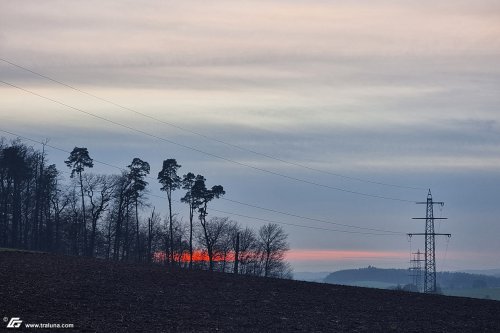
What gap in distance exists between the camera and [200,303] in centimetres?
5206

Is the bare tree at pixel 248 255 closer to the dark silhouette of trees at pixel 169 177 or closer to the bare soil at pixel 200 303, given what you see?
the dark silhouette of trees at pixel 169 177

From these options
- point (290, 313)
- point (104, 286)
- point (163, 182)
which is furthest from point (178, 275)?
point (163, 182)

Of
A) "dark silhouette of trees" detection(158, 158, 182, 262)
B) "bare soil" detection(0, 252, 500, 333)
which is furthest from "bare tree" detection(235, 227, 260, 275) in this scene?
"bare soil" detection(0, 252, 500, 333)

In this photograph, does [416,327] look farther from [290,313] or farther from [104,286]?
[104,286]

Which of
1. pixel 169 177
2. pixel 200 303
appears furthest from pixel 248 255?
pixel 200 303

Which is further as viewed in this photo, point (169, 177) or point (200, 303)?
A: point (169, 177)

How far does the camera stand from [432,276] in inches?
4242

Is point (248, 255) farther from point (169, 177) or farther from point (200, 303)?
point (200, 303)

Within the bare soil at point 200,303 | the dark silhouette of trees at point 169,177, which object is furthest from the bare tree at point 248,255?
the bare soil at point 200,303

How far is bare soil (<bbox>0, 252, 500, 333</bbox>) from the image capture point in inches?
1682

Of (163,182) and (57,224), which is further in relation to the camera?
(57,224)

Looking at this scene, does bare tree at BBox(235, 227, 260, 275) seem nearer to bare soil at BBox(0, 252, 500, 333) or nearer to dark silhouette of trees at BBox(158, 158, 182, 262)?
dark silhouette of trees at BBox(158, 158, 182, 262)

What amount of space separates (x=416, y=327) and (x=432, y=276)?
194 feet

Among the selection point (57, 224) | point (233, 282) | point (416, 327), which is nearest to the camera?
point (416, 327)
